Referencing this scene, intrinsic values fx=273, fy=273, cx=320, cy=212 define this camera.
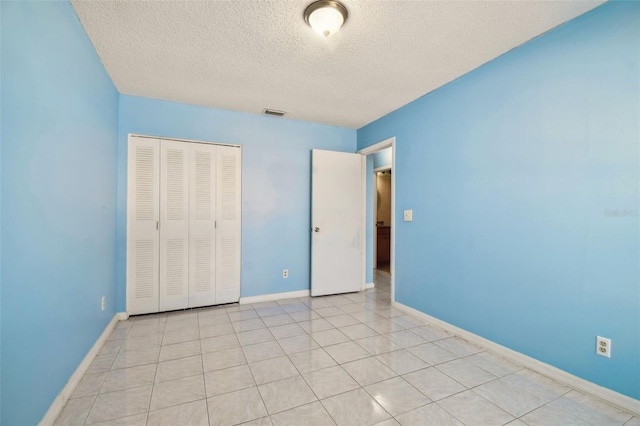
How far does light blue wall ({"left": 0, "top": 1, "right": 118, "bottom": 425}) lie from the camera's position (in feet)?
3.83

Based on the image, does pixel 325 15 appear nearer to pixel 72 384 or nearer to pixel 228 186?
pixel 228 186

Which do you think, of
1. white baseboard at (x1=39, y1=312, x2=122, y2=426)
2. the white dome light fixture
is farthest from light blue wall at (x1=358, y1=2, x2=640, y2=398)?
white baseboard at (x1=39, y1=312, x2=122, y2=426)

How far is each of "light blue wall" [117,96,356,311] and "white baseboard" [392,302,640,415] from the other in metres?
2.04

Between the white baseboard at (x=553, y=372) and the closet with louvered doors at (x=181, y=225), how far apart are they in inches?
103

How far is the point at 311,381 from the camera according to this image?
189 centimetres

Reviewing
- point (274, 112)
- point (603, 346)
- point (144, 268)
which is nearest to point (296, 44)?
point (274, 112)

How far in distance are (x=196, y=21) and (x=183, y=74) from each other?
33.1 inches

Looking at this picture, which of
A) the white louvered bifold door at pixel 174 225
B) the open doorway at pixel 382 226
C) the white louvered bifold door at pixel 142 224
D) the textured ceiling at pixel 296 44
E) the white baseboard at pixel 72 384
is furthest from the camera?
the open doorway at pixel 382 226

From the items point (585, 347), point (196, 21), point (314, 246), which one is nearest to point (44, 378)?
point (196, 21)

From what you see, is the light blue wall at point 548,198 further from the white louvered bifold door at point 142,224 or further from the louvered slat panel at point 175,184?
the white louvered bifold door at point 142,224

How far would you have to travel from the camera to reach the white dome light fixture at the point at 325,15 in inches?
66.6

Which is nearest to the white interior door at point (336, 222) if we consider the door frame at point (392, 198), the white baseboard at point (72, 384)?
the door frame at point (392, 198)

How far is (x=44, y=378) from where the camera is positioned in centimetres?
144

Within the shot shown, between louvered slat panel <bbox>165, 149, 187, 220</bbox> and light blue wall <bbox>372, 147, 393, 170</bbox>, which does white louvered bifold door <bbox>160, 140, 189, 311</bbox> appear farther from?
light blue wall <bbox>372, 147, 393, 170</bbox>
